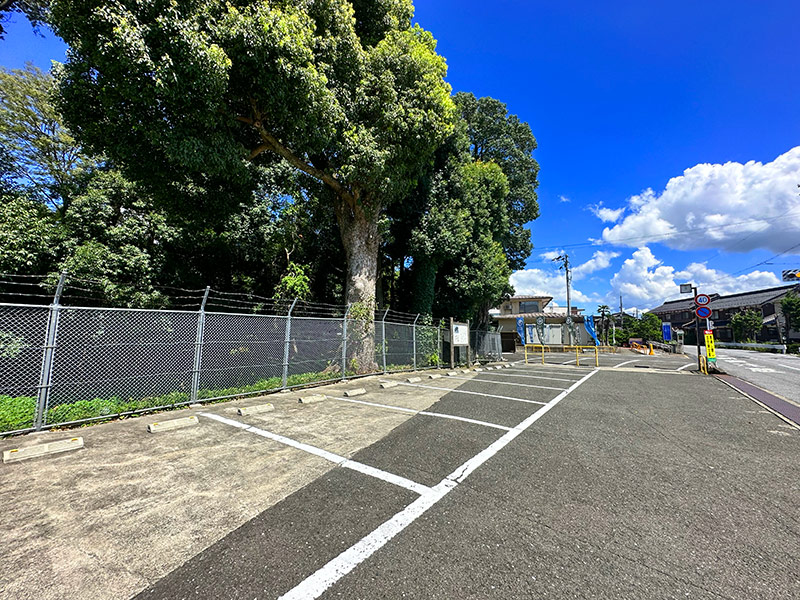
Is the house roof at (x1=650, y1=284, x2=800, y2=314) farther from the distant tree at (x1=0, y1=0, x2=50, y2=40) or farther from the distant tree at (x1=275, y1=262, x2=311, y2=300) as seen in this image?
the distant tree at (x1=0, y1=0, x2=50, y2=40)

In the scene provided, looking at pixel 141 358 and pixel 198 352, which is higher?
pixel 198 352

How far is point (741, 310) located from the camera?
45.9 metres

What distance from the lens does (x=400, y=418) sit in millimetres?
5391

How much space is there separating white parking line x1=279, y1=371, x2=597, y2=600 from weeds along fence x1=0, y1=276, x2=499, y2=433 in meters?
4.60

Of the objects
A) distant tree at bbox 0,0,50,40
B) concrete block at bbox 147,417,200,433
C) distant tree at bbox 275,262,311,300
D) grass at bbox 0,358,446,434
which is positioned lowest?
concrete block at bbox 147,417,200,433

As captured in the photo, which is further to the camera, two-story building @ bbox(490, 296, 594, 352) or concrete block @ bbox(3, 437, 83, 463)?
two-story building @ bbox(490, 296, 594, 352)

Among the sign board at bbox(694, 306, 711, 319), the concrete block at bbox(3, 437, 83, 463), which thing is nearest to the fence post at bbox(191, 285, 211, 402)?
the concrete block at bbox(3, 437, 83, 463)

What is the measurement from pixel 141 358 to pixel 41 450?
3247 mm

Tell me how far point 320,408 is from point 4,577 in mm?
4207

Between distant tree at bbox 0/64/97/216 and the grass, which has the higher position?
distant tree at bbox 0/64/97/216

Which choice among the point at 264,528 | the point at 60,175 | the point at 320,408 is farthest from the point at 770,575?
the point at 60,175

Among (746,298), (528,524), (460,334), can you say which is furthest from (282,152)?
(746,298)

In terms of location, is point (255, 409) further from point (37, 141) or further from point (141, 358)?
point (37, 141)

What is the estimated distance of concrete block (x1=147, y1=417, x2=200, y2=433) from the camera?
4520mm
